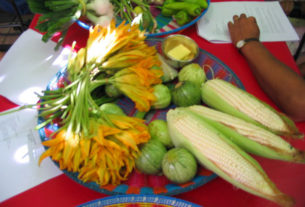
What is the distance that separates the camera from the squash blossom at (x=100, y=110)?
0.58 metres

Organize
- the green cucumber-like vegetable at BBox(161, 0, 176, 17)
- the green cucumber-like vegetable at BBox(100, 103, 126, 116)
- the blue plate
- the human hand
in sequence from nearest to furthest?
1. the blue plate
2. the green cucumber-like vegetable at BBox(100, 103, 126, 116)
3. the human hand
4. the green cucumber-like vegetable at BBox(161, 0, 176, 17)

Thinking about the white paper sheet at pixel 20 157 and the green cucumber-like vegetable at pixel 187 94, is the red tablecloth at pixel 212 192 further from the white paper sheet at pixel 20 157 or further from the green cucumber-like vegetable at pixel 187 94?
the green cucumber-like vegetable at pixel 187 94

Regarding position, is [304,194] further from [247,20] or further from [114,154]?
[247,20]

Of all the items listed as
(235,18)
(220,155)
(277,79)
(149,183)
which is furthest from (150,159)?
(235,18)

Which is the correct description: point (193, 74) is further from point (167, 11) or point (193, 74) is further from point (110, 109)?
point (167, 11)

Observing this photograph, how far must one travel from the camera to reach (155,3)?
1188mm

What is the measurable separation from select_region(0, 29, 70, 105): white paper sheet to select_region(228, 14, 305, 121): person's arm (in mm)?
822

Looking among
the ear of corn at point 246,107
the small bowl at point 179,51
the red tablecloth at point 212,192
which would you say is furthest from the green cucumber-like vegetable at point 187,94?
the red tablecloth at point 212,192

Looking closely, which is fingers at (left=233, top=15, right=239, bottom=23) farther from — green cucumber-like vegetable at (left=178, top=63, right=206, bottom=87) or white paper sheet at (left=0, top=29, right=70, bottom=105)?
white paper sheet at (left=0, top=29, right=70, bottom=105)

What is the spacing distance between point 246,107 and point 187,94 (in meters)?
0.19

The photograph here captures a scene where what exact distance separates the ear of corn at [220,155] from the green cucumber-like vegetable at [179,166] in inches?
1.1

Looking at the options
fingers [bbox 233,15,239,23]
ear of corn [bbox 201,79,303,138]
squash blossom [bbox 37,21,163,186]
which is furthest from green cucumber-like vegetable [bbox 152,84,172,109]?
fingers [bbox 233,15,239,23]

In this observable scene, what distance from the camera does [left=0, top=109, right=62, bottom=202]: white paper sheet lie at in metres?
0.66

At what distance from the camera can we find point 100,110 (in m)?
0.65
